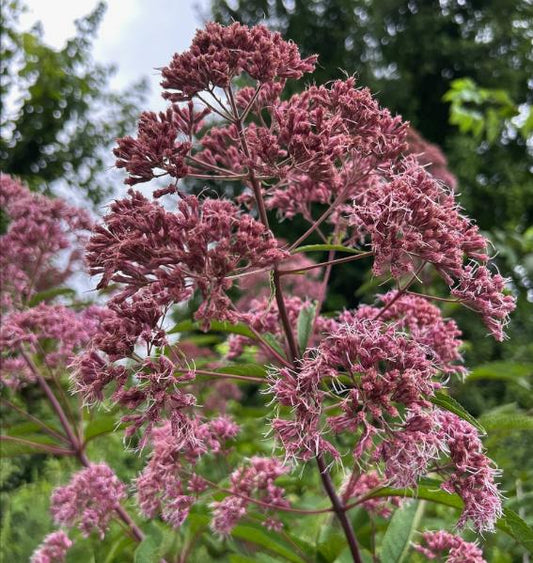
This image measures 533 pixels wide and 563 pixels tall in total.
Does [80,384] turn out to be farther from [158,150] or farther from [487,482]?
[487,482]

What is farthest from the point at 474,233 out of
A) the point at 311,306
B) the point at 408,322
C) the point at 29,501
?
the point at 29,501

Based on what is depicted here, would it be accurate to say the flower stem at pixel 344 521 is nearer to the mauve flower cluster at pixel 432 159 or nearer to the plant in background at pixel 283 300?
the plant in background at pixel 283 300

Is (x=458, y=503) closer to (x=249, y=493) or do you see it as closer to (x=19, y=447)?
(x=249, y=493)

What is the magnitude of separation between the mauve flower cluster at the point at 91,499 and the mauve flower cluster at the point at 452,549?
853mm

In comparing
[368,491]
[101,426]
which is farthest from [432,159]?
[368,491]

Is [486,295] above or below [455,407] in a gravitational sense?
above

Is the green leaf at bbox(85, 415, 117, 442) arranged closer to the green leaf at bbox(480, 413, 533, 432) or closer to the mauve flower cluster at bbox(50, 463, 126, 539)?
the mauve flower cluster at bbox(50, 463, 126, 539)

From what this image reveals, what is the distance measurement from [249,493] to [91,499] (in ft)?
1.76

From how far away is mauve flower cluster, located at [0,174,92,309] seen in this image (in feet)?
7.93

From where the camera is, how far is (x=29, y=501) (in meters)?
3.38

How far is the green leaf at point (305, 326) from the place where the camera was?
4.92 ft

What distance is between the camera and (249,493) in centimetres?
168

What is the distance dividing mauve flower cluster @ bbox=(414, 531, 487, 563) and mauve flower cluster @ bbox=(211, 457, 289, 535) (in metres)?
0.36

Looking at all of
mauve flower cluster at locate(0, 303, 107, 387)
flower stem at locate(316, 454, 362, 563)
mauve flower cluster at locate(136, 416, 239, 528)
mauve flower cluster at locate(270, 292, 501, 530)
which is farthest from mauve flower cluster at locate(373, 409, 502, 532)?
mauve flower cluster at locate(0, 303, 107, 387)
